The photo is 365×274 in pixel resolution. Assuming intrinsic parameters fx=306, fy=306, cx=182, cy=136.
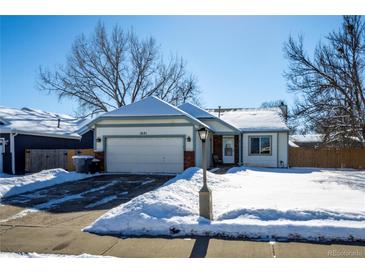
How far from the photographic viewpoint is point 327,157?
21.6m

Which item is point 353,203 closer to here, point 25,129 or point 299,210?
point 299,210

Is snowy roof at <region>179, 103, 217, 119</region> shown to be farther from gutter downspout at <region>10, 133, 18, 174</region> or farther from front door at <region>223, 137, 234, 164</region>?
gutter downspout at <region>10, 133, 18, 174</region>

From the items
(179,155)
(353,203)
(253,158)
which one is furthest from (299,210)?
(253,158)

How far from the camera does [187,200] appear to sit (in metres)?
7.88

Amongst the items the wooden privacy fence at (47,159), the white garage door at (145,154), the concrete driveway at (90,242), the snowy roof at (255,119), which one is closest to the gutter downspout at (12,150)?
the wooden privacy fence at (47,159)

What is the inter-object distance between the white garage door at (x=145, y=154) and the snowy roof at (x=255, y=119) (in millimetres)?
6229

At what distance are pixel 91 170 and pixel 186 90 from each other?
69.2 ft

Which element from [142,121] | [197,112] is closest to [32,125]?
[142,121]

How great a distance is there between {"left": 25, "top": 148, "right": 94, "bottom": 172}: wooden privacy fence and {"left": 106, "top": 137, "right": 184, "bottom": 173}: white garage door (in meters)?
3.45

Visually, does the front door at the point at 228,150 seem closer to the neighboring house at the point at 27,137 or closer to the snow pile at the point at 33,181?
the neighboring house at the point at 27,137

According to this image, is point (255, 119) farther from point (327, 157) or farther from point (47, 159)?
point (47, 159)

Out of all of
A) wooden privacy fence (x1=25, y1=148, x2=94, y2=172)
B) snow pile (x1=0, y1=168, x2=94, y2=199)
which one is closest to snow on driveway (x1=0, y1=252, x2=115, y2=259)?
snow pile (x1=0, y1=168, x2=94, y2=199)

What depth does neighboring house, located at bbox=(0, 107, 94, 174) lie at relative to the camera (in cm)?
1775

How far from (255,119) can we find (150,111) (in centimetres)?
910
